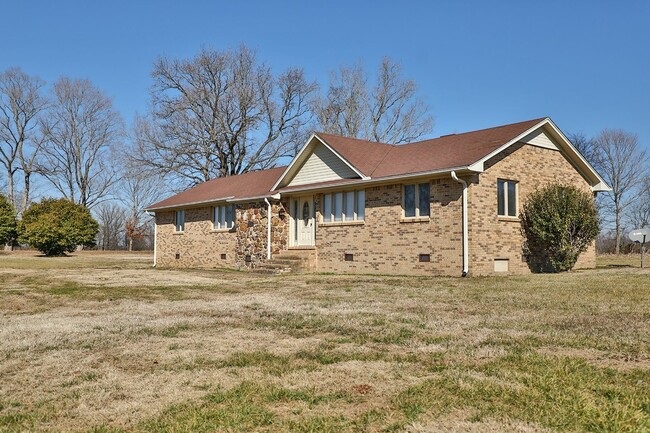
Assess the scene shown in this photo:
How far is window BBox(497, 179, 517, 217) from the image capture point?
1783 centimetres

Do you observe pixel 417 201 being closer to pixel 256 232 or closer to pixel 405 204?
pixel 405 204

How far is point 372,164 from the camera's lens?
2034 cm

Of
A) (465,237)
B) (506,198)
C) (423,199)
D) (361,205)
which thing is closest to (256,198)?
(361,205)

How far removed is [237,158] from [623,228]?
37.2 meters

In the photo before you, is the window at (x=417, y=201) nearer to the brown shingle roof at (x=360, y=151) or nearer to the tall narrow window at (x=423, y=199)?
the tall narrow window at (x=423, y=199)

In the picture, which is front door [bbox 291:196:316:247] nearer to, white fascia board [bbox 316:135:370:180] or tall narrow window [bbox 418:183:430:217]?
white fascia board [bbox 316:135:370:180]

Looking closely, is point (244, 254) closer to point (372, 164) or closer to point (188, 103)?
point (372, 164)

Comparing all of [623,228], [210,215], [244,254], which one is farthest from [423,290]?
[623,228]

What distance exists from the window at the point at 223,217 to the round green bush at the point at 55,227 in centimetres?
1751

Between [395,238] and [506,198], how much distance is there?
374 centimetres

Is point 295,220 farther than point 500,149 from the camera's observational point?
Yes

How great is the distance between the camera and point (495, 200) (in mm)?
17438

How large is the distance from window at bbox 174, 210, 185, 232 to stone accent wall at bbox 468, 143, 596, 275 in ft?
58.0

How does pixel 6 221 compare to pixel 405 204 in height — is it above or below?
above
